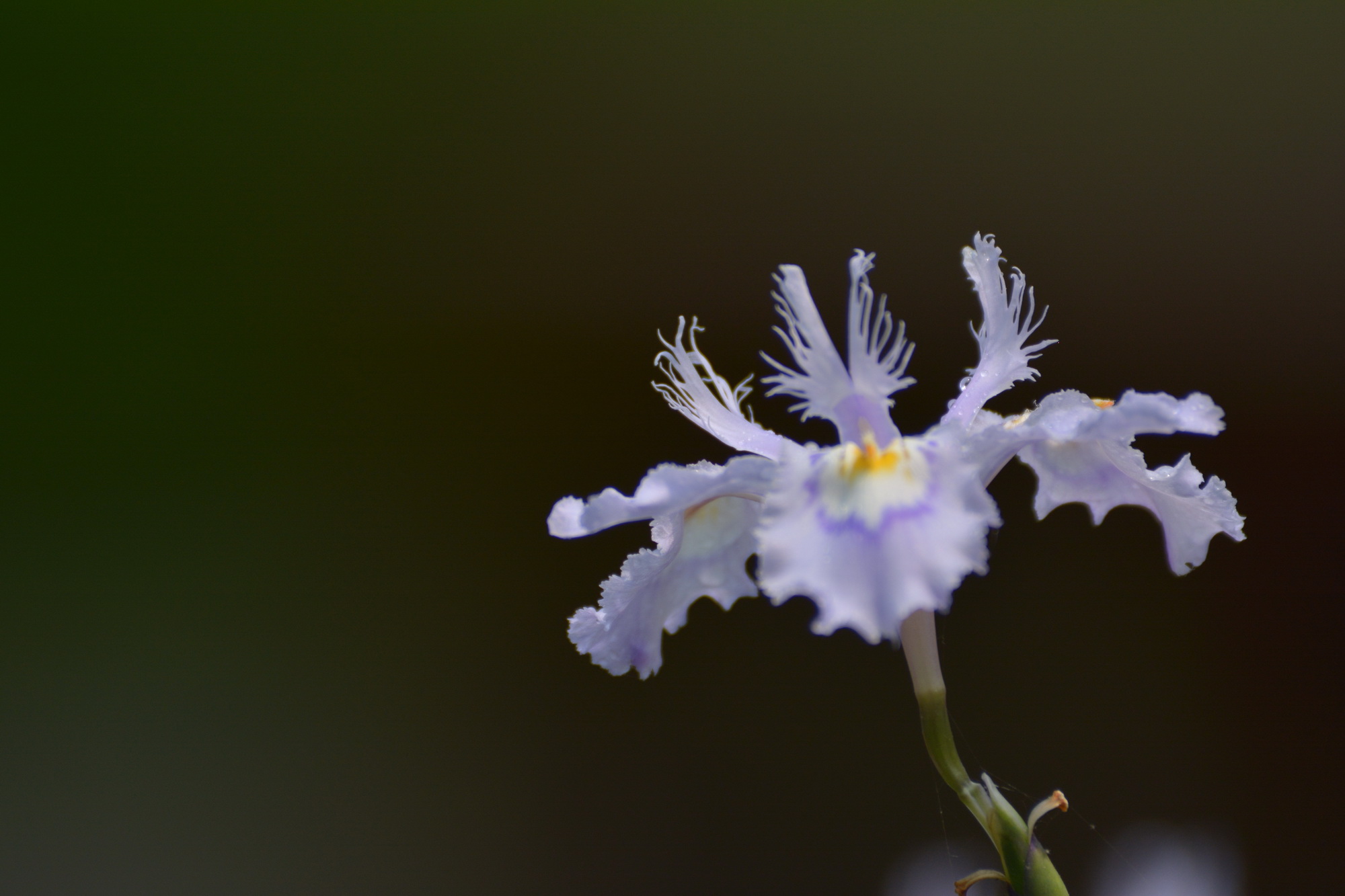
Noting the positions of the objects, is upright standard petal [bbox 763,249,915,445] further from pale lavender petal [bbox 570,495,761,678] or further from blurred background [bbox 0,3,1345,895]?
blurred background [bbox 0,3,1345,895]

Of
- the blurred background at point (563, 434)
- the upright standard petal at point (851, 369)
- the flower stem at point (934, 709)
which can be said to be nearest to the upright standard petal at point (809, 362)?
the upright standard petal at point (851, 369)

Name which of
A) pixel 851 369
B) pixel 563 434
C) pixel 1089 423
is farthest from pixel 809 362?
pixel 563 434

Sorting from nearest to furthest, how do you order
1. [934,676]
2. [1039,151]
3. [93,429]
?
1. [934,676]
2. [1039,151]
3. [93,429]

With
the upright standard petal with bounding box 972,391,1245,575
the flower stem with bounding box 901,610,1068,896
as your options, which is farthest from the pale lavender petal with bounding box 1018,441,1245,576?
the flower stem with bounding box 901,610,1068,896

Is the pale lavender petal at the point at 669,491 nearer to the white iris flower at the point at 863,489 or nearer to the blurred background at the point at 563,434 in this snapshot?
the white iris flower at the point at 863,489

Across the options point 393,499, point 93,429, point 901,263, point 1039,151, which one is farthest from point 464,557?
point 1039,151

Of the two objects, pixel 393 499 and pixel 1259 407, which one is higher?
pixel 393 499

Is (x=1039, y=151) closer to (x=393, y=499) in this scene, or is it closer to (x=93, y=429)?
(x=393, y=499)
